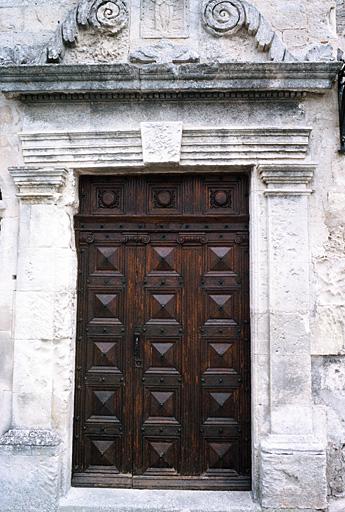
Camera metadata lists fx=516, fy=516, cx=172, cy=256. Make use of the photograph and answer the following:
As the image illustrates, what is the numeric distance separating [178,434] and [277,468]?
2.73ft

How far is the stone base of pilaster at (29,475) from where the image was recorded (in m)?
3.81

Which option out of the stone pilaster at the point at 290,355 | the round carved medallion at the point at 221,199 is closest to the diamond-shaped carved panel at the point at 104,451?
the stone pilaster at the point at 290,355

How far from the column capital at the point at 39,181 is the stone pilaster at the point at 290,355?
1.63m

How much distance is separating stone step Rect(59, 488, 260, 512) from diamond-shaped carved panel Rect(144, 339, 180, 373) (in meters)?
0.95

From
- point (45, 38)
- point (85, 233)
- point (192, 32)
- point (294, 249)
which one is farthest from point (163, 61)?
point (294, 249)

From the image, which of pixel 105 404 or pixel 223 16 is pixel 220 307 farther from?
pixel 223 16

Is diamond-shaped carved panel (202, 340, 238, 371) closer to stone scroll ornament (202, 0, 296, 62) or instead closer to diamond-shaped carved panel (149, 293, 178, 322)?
diamond-shaped carved panel (149, 293, 178, 322)

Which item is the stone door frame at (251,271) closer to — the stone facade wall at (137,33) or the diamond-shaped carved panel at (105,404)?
the diamond-shaped carved panel at (105,404)

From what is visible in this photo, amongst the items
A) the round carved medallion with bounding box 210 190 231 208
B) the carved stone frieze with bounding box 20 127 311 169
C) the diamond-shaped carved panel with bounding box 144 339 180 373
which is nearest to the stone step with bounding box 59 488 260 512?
the diamond-shaped carved panel with bounding box 144 339 180 373

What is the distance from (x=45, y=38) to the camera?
429cm

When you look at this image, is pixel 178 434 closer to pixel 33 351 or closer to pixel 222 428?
pixel 222 428

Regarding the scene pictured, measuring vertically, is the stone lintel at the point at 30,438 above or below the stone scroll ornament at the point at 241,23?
below

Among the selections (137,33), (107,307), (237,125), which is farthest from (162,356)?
(137,33)

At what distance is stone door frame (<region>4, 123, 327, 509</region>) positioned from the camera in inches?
152
